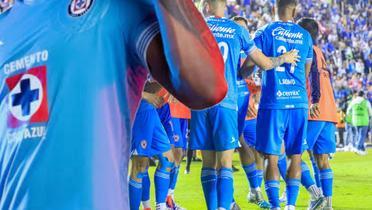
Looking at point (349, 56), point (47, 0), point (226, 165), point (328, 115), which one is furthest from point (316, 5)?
point (47, 0)

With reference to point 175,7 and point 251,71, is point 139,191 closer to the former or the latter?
point 251,71

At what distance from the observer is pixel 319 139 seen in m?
10.2

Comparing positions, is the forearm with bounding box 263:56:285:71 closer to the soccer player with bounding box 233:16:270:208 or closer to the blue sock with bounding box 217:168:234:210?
the blue sock with bounding box 217:168:234:210

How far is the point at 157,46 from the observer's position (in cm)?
174

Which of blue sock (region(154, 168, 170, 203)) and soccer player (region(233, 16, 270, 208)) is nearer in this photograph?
blue sock (region(154, 168, 170, 203))

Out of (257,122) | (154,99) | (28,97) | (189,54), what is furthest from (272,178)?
(189,54)

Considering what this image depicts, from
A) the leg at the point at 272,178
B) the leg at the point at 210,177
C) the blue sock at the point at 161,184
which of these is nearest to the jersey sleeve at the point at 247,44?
the leg at the point at 210,177

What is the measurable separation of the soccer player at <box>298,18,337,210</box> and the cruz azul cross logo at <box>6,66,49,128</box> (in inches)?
313

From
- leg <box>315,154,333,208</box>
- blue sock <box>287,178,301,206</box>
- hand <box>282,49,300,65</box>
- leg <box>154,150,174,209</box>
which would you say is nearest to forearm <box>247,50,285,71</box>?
hand <box>282,49,300,65</box>

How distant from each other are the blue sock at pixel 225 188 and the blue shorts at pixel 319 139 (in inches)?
95.3

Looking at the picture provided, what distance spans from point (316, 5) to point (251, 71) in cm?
3585

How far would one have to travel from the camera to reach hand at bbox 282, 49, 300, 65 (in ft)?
27.9

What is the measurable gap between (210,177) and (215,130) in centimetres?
48

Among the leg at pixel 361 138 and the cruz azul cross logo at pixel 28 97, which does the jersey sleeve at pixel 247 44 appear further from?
the leg at pixel 361 138
